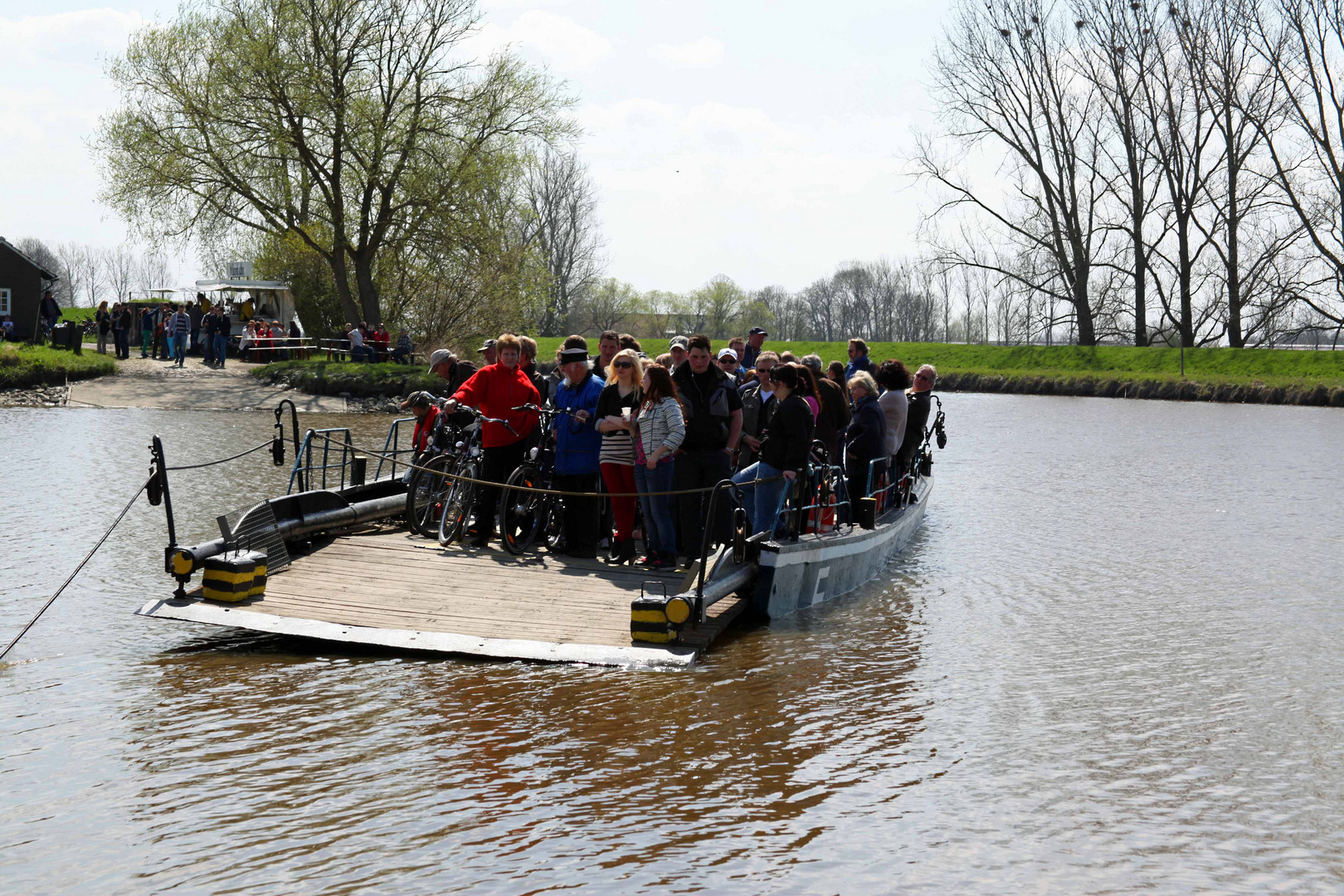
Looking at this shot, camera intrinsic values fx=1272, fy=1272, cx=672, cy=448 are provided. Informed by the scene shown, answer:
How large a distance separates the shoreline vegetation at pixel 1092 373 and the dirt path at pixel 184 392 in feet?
2.55

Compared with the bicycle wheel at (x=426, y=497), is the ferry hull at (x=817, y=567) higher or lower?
lower

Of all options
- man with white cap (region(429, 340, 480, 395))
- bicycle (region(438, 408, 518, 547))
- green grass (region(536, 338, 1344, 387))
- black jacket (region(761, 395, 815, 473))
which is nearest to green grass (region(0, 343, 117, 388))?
green grass (region(536, 338, 1344, 387))

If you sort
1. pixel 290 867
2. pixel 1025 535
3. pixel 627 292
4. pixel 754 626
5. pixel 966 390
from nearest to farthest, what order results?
pixel 290 867 < pixel 754 626 < pixel 1025 535 < pixel 966 390 < pixel 627 292

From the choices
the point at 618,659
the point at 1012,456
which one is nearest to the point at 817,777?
the point at 618,659

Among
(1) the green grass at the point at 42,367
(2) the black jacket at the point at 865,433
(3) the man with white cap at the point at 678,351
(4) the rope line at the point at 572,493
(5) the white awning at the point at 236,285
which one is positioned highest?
(5) the white awning at the point at 236,285

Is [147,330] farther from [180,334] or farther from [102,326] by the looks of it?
[180,334]

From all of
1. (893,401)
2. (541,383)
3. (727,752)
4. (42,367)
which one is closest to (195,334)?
(42,367)

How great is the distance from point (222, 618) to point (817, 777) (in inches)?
160

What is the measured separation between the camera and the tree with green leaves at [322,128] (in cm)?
3869

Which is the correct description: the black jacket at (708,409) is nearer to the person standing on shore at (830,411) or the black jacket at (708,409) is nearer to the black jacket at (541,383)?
the person standing on shore at (830,411)

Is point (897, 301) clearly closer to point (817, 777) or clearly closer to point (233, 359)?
point (233, 359)

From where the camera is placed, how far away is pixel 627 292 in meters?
109

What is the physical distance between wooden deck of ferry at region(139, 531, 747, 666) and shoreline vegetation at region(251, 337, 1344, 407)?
86.0ft

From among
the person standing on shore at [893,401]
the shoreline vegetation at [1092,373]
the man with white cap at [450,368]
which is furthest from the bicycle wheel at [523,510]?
the shoreline vegetation at [1092,373]
